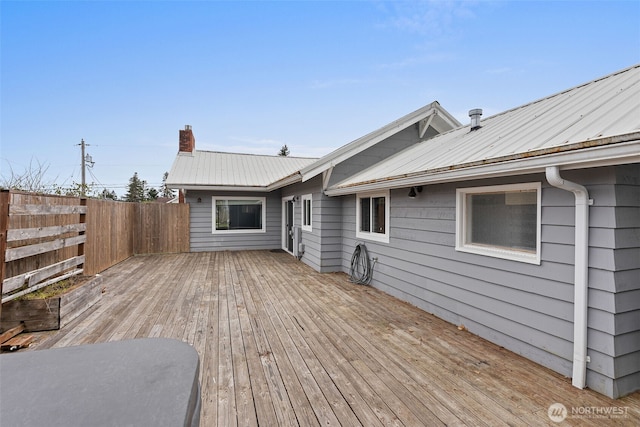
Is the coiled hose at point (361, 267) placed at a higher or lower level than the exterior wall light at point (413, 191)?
lower

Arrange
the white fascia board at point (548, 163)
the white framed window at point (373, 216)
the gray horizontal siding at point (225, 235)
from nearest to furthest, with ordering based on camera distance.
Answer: the white fascia board at point (548, 163)
the white framed window at point (373, 216)
the gray horizontal siding at point (225, 235)

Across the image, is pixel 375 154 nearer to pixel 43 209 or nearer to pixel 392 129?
pixel 392 129

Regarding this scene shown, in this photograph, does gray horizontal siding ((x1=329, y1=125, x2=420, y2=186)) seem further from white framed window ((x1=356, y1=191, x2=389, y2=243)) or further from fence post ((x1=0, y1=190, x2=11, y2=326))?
fence post ((x1=0, y1=190, x2=11, y2=326))

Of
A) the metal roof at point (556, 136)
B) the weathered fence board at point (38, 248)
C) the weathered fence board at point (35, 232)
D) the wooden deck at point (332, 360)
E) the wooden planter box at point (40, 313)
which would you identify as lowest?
the wooden deck at point (332, 360)

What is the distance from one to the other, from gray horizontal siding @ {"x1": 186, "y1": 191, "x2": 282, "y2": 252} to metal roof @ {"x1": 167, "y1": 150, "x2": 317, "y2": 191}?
58cm

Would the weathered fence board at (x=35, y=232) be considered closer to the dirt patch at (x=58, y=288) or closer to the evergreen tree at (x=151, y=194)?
the dirt patch at (x=58, y=288)

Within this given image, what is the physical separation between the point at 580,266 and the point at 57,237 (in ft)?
22.8

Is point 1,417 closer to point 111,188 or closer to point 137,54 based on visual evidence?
point 137,54

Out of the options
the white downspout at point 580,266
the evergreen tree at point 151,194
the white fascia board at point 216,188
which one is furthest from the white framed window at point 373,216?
the evergreen tree at point 151,194

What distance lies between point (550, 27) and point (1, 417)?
1049 centimetres

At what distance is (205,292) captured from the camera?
5.54m

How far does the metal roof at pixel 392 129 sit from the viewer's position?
22.2ft

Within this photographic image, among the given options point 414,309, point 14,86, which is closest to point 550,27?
point 414,309

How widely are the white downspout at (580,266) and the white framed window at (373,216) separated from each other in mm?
3191
